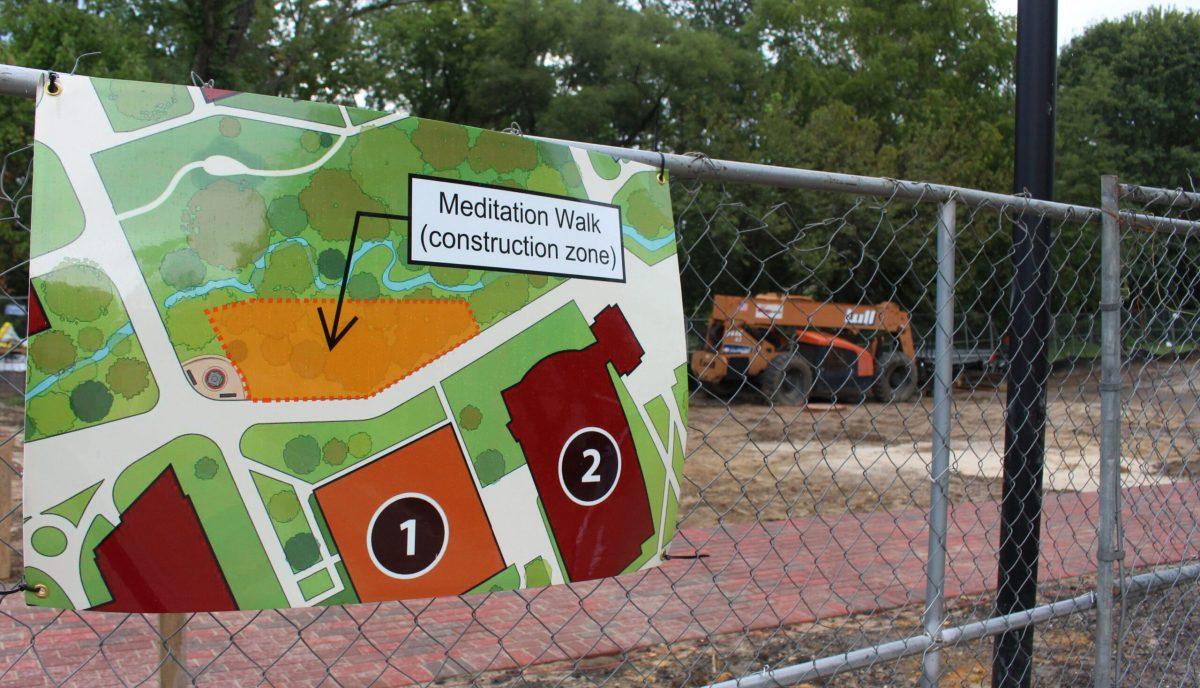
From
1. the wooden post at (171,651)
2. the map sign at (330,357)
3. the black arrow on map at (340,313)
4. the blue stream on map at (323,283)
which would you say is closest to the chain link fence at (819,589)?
the wooden post at (171,651)

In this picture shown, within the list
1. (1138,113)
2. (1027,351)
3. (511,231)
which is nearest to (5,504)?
(511,231)

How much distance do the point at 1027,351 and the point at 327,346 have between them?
2145mm

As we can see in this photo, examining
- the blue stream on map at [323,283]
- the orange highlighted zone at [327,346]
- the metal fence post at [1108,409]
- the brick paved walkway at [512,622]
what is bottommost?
the brick paved walkway at [512,622]

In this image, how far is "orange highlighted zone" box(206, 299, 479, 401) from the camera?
157cm

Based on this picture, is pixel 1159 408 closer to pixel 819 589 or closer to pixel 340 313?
pixel 819 589

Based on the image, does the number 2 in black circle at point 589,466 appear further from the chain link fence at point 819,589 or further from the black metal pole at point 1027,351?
the black metal pole at point 1027,351

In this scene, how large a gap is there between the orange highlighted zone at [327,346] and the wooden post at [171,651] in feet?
1.48

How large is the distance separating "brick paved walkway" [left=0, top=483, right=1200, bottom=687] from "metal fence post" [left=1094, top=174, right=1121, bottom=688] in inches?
21.6

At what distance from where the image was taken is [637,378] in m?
1.98

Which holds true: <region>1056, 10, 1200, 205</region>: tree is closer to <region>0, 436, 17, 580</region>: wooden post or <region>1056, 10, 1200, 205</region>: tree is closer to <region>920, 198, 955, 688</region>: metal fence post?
<region>0, 436, 17, 580</region>: wooden post

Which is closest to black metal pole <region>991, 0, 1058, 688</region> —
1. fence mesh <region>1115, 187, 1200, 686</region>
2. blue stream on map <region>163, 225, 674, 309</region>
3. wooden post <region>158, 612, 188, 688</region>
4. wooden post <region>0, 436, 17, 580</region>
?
fence mesh <region>1115, 187, 1200, 686</region>

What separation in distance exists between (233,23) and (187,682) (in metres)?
21.1

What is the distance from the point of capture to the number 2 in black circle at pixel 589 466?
6.27 feet

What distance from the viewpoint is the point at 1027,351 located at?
2.94 m
